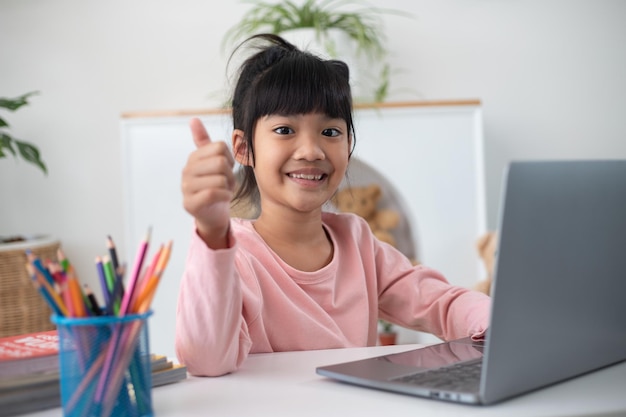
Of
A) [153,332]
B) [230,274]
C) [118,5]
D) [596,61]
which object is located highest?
[118,5]

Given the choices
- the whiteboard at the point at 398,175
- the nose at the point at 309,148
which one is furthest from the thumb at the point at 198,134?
the whiteboard at the point at 398,175

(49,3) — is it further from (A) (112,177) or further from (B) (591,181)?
(B) (591,181)

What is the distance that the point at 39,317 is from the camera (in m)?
2.63

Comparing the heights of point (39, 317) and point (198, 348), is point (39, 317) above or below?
below

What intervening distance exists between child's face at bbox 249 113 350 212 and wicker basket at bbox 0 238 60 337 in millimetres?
1599

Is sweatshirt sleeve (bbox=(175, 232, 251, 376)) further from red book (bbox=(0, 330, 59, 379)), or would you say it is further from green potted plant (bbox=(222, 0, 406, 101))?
green potted plant (bbox=(222, 0, 406, 101))

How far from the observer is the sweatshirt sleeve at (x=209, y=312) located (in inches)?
32.1

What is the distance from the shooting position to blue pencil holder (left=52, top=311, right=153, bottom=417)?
0.64 metres

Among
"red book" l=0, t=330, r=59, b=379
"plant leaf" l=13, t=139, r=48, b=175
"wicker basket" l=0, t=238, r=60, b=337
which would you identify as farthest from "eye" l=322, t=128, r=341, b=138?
"plant leaf" l=13, t=139, r=48, b=175

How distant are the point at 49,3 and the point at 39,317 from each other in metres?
1.15

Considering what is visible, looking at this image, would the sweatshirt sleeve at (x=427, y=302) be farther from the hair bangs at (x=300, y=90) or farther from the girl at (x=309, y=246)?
the hair bangs at (x=300, y=90)

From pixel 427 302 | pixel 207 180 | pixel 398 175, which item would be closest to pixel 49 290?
pixel 207 180

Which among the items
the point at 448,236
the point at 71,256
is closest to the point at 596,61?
the point at 448,236

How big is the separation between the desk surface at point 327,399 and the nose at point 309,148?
1.16ft
